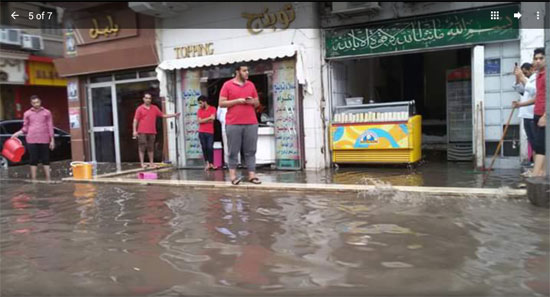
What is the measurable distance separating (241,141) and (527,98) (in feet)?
13.9

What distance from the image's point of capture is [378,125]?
29.5ft

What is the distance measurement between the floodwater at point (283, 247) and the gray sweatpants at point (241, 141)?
3.60 ft

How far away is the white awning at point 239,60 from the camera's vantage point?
9250 millimetres

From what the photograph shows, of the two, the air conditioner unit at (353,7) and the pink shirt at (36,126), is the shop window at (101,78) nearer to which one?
the pink shirt at (36,126)

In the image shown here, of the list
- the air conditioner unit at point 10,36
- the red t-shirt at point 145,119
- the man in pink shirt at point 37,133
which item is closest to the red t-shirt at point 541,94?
the red t-shirt at point 145,119

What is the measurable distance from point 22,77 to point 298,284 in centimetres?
1814

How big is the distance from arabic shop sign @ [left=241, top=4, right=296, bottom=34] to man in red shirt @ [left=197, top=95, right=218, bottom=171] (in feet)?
5.94

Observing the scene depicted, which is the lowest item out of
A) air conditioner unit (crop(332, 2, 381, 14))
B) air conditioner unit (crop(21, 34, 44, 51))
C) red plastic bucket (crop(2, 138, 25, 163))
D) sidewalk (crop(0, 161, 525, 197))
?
sidewalk (crop(0, 161, 525, 197))

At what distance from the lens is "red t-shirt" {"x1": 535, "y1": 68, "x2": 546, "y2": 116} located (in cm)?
604

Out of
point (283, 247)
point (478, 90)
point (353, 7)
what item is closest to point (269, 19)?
point (353, 7)

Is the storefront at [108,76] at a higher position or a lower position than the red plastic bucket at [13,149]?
higher

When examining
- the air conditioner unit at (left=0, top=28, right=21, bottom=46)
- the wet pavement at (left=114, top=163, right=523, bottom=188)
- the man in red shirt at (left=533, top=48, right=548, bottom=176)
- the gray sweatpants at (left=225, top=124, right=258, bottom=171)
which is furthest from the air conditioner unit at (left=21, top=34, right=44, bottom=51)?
the man in red shirt at (left=533, top=48, right=548, bottom=176)

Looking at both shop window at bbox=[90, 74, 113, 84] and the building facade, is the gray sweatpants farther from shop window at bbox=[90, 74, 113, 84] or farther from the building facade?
the building facade

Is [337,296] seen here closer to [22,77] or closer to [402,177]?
[402,177]
